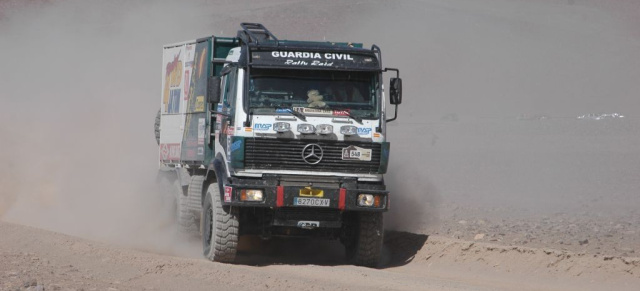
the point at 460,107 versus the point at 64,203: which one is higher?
the point at 460,107

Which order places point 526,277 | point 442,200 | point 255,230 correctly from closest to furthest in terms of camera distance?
point 526,277 < point 255,230 < point 442,200

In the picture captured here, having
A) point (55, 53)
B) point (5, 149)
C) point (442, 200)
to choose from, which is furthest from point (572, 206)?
point (55, 53)

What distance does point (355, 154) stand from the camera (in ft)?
48.6

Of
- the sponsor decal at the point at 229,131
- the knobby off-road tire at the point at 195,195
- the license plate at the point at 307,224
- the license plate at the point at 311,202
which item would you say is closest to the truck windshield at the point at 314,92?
the sponsor decal at the point at 229,131

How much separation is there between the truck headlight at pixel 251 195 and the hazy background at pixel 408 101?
3.25 meters

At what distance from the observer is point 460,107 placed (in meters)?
59.0

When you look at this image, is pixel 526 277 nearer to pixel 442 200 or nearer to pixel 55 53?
pixel 442 200

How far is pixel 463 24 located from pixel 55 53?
119ft

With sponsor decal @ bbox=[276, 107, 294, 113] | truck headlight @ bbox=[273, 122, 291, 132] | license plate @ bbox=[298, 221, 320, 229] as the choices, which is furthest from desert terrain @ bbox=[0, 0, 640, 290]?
sponsor decal @ bbox=[276, 107, 294, 113]

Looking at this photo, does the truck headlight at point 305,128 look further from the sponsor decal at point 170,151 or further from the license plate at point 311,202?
the sponsor decal at point 170,151

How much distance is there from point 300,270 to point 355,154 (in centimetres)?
179

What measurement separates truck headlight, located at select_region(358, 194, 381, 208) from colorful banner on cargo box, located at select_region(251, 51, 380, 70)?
6.06 ft

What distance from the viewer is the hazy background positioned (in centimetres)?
2245

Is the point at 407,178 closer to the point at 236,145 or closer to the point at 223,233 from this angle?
the point at 223,233
